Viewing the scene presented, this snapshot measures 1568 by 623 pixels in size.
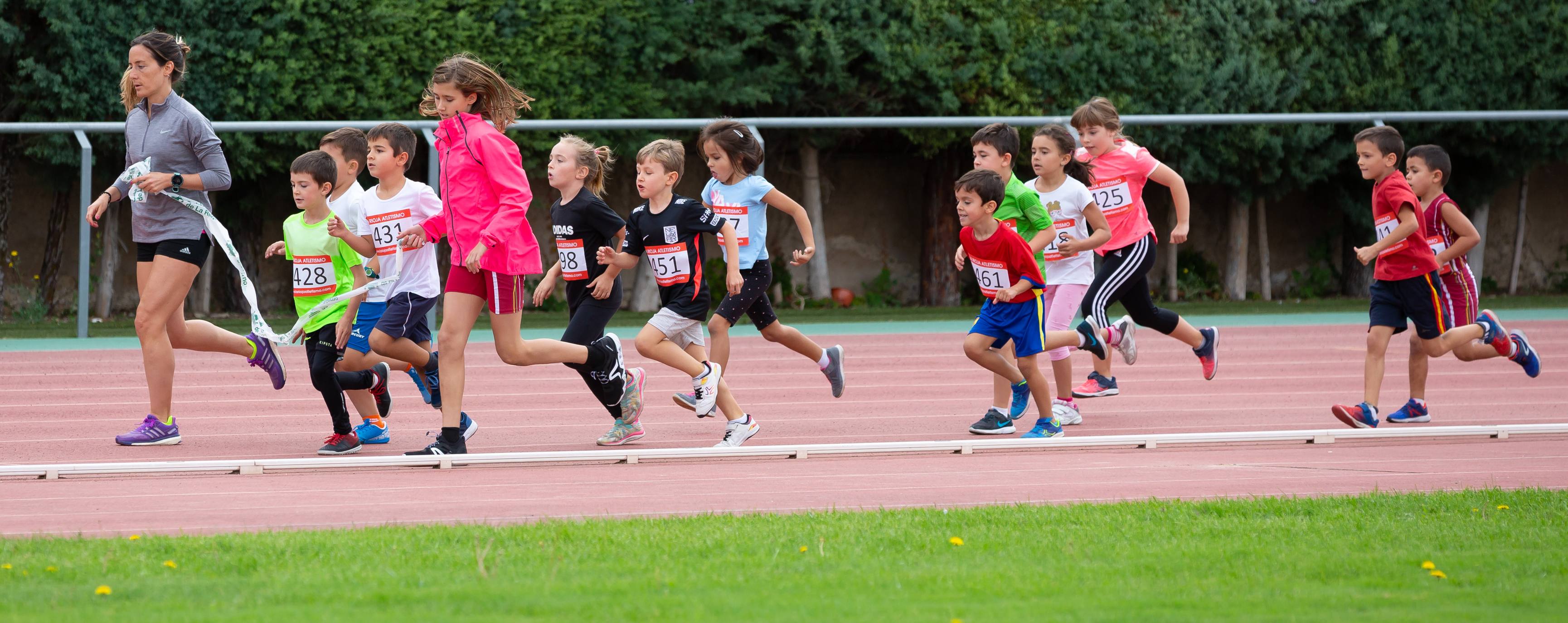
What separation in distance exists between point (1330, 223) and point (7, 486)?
713 inches

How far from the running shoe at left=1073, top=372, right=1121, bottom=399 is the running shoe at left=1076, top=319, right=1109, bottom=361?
404 millimetres

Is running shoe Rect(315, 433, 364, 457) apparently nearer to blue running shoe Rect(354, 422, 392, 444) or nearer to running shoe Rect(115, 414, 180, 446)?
blue running shoe Rect(354, 422, 392, 444)

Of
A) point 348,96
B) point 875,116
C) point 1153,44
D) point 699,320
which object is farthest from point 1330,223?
point 699,320

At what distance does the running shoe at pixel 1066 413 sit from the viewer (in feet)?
25.1

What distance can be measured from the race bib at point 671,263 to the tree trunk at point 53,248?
11.6 meters

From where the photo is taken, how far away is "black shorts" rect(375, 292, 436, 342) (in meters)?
6.55

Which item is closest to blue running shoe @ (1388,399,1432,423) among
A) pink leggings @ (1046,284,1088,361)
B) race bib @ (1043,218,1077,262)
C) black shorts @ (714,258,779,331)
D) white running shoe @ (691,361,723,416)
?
pink leggings @ (1046,284,1088,361)

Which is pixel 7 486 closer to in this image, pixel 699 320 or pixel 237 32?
pixel 699 320

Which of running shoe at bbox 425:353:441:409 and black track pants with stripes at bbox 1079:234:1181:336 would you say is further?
black track pants with stripes at bbox 1079:234:1181:336

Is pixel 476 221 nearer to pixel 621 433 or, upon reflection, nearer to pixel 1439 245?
pixel 621 433

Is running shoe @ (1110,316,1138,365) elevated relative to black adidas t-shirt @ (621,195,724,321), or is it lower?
lower

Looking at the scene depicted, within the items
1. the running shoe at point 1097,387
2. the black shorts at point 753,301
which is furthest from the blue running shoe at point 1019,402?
the black shorts at point 753,301

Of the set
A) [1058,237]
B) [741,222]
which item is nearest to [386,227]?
[741,222]

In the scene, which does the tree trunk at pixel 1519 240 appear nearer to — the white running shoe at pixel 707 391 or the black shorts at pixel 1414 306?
the black shorts at pixel 1414 306
